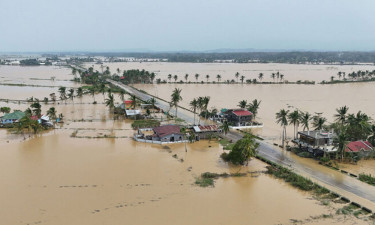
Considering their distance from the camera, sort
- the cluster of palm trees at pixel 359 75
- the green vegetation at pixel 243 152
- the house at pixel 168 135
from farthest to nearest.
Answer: the cluster of palm trees at pixel 359 75 < the house at pixel 168 135 < the green vegetation at pixel 243 152

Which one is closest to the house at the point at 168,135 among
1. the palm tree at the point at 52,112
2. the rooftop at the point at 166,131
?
the rooftop at the point at 166,131

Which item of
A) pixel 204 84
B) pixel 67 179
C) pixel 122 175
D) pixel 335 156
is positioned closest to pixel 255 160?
pixel 335 156

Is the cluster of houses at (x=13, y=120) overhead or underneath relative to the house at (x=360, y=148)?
overhead

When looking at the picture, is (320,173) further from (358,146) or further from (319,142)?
(358,146)

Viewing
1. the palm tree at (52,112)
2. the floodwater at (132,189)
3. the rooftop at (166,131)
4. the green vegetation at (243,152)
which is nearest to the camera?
the floodwater at (132,189)

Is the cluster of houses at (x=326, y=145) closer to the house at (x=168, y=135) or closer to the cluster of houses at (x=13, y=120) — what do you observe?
the house at (x=168, y=135)

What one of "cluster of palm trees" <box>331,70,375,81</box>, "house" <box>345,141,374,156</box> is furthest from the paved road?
"cluster of palm trees" <box>331,70,375,81</box>

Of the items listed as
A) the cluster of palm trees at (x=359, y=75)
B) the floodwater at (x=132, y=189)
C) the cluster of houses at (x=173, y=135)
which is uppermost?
the cluster of palm trees at (x=359, y=75)

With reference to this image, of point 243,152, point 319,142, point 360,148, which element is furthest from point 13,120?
point 360,148

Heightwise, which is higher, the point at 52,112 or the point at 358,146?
the point at 52,112

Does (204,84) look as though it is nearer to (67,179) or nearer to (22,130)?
(22,130)
